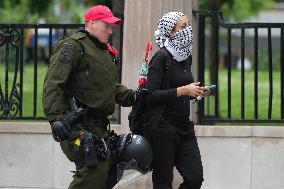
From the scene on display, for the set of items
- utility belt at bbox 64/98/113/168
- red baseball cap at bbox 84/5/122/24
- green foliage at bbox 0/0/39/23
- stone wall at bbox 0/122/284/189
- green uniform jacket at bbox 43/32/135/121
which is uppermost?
green foliage at bbox 0/0/39/23

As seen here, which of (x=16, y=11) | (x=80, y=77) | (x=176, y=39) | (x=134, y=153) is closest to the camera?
(x=80, y=77)

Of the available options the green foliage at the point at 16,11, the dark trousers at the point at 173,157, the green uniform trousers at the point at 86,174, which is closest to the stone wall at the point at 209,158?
the dark trousers at the point at 173,157

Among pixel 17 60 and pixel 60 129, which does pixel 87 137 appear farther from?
pixel 17 60

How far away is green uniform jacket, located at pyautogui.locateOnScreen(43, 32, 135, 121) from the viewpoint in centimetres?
617

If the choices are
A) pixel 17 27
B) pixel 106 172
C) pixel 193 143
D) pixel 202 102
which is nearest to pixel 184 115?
pixel 193 143

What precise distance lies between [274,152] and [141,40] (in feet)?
5.77

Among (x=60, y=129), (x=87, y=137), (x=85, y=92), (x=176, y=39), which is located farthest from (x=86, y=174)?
(x=176, y=39)

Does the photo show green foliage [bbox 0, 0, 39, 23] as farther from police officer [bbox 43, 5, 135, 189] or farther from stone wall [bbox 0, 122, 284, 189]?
police officer [bbox 43, 5, 135, 189]

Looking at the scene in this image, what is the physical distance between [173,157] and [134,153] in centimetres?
44

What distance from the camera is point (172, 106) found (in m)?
6.80

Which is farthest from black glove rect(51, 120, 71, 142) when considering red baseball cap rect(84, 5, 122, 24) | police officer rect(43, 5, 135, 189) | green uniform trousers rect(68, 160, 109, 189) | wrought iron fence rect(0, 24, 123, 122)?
wrought iron fence rect(0, 24, 123, 122)

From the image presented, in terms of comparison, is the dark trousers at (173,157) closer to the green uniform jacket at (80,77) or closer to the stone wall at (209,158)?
the green uniform jacket at (80,77)

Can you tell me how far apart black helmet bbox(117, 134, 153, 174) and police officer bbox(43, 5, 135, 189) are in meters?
0.13

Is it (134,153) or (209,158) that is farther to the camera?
(209,158)
